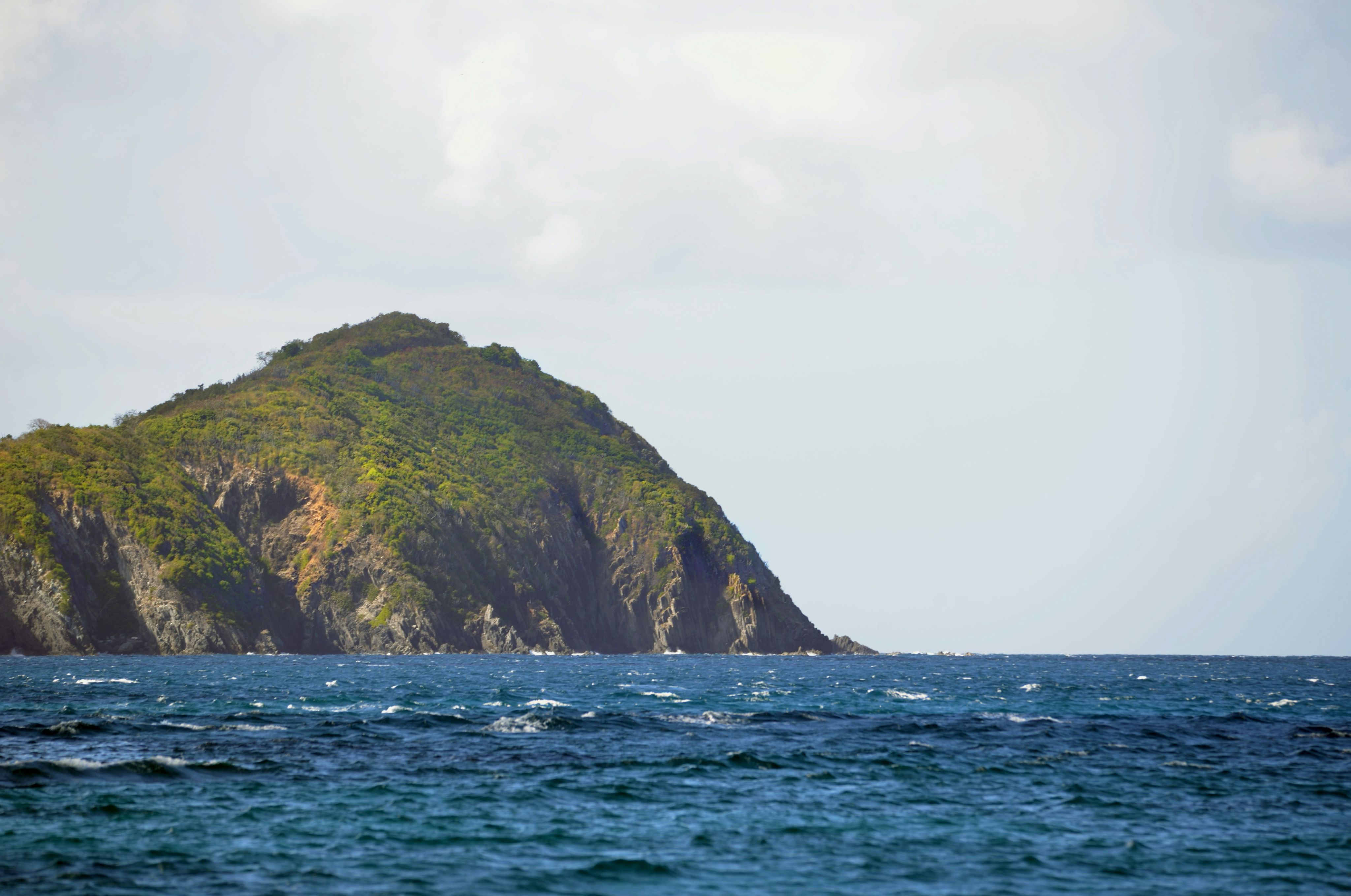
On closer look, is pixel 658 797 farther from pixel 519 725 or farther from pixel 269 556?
pixel 269 556

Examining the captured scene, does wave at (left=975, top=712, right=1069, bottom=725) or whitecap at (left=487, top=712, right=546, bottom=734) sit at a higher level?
wave at (left=975, top=712, right=1069, bottom=725)

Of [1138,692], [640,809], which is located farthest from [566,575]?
[640,809]

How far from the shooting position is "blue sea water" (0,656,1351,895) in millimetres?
20875

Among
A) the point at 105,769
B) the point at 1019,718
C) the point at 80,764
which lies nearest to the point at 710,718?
the point at 1019,718

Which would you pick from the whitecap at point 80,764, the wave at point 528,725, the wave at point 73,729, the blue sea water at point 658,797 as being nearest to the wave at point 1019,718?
the blue sea water at point 658,797

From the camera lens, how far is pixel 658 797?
2894 centimetres

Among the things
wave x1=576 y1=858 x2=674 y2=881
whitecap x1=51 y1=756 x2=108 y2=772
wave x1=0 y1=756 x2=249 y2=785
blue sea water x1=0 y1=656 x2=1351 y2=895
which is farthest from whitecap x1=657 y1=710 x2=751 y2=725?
wave x1=576 y1=858 x2=674 y2=881

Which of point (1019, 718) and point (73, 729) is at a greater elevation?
point (1019, 718)

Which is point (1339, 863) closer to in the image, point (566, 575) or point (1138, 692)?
point (1138, 692)

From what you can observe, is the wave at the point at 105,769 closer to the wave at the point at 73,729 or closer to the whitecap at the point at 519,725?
the wave at the point at 73,729

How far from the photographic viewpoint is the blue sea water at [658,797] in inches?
822

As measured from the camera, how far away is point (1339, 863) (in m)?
22.2

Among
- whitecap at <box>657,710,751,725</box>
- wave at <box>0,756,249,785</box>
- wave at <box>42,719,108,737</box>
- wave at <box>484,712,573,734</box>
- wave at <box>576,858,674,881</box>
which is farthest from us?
whitecap at <box>657,710,751,725</box>

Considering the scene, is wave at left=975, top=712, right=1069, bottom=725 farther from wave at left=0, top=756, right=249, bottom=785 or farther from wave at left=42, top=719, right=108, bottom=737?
wave at left=42, top=719, right=108, bottom=737
